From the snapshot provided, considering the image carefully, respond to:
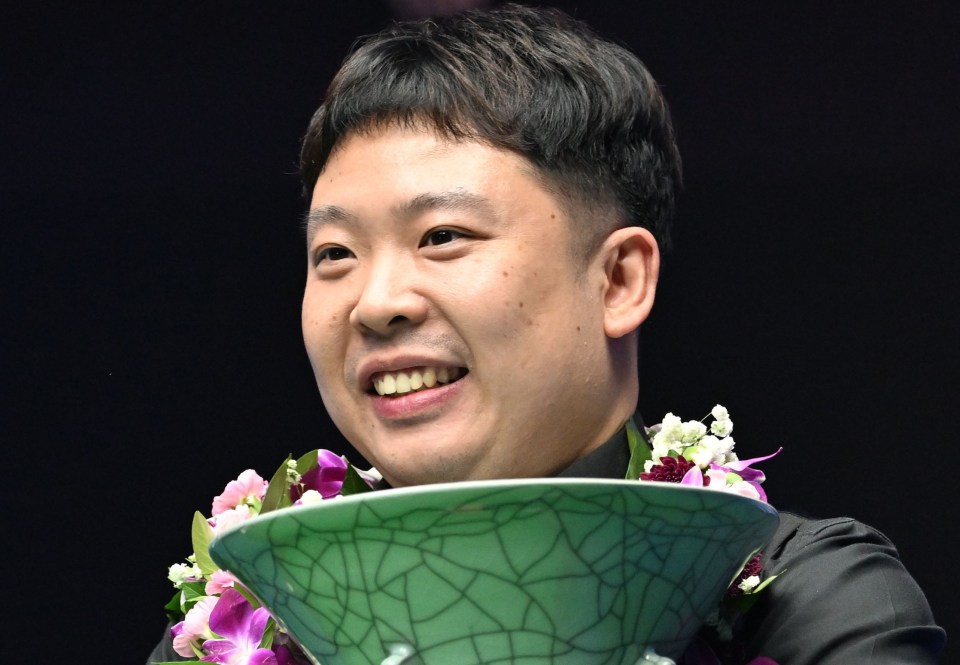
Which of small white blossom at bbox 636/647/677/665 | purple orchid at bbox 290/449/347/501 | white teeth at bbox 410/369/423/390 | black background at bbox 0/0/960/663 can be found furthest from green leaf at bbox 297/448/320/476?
black background at bbox 0/0/960/663

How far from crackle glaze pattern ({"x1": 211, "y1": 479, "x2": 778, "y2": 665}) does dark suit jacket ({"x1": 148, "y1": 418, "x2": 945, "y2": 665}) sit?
0.27 meters

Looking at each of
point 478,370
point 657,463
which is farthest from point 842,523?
point 478,370

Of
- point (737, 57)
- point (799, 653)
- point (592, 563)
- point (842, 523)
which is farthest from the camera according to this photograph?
point (737, 57)

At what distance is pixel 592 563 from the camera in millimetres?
1073

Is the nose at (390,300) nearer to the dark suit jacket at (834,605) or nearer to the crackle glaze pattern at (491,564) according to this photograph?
the dark suit jacket at (834,605)

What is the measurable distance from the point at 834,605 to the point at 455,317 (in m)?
0.43

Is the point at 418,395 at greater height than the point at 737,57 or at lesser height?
lesser

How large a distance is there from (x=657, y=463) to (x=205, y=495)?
3.76 ft

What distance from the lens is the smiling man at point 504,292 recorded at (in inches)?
55.6

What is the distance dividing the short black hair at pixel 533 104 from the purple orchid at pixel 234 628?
1.49 ft

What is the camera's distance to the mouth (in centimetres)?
144

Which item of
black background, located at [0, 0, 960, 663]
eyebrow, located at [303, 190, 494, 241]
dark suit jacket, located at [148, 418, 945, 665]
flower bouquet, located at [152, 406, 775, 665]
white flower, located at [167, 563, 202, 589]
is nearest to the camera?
flower bouquet, located at [152, 406, 775, 665]

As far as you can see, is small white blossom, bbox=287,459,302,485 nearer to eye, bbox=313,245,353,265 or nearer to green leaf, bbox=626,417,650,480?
eye, bbox=313,245,353,265

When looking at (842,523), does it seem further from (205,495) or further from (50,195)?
(50,195)
